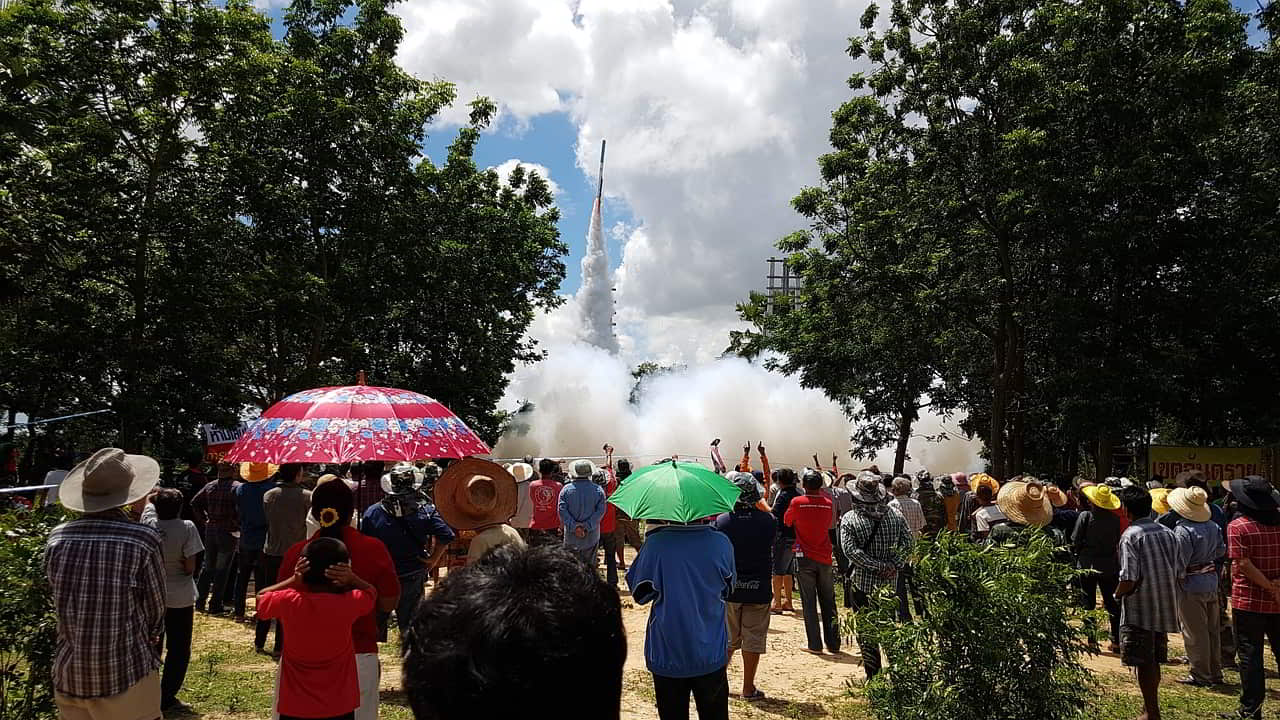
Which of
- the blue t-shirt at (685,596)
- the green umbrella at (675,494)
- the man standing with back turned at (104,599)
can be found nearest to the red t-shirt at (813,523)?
the green umbrella at (675,494)

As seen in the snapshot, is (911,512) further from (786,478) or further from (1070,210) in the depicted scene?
(1070,210)

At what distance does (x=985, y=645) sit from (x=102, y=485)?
4.65 metres

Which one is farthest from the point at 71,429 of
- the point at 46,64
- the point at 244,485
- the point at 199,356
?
the point at 244,485

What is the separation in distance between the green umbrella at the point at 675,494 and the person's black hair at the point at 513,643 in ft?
11.2

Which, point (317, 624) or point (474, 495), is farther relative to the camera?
point (474, 495)

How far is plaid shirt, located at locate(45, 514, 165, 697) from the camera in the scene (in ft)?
13.0

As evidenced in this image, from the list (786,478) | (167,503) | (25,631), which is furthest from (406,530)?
(786,478)

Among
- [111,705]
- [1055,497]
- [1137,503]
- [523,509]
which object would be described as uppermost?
[1137,503]

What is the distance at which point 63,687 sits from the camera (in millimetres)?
3977

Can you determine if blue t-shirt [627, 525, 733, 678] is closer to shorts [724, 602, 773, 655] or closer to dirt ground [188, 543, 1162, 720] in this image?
dirt ground [188, 543, 1162, 720]

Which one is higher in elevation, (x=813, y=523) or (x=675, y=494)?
(x=675, y=494)

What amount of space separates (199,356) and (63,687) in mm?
12721

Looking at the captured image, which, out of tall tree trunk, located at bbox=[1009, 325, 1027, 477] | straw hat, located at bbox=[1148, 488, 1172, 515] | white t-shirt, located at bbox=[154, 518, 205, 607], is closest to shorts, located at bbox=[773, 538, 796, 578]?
straw hat, located at bbox=[1148, 488, 1172, 515]

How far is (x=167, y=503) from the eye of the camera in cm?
604
